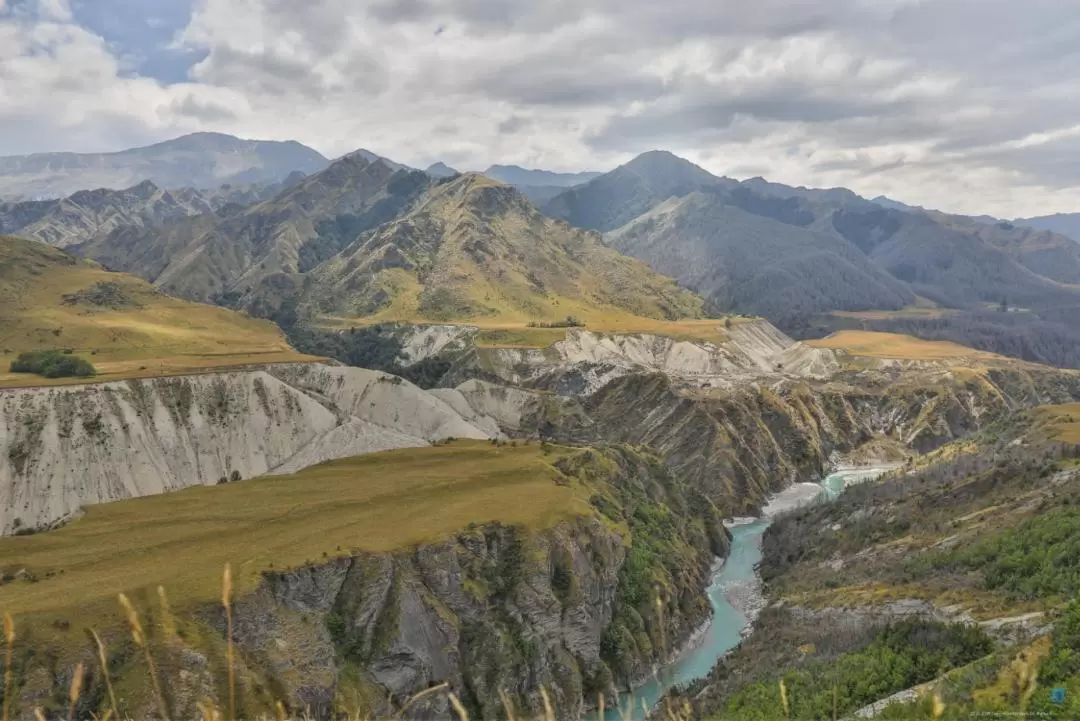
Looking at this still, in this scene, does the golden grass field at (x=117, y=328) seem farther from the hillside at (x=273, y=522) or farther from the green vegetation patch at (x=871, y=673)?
the green vegetation patch at (x=871, y=673)

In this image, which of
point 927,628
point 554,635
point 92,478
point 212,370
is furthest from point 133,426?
point 927,628

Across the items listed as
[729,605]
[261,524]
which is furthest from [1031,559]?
[261,524]

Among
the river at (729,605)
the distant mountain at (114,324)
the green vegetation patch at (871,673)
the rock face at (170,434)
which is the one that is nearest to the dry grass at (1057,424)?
the river at (729,605)

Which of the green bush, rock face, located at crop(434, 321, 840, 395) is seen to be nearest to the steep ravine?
the green bush

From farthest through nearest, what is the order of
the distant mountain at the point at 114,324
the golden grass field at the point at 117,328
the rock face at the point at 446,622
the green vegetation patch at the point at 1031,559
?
the distant mountain at the point at 114,324, the golden grass field at the point at 117,328, the rock face at the point at 446,622, the green vegetation patch at the point at 1031,559

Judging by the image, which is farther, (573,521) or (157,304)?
(157,304)

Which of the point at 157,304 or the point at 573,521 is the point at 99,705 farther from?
the point at 157,304
